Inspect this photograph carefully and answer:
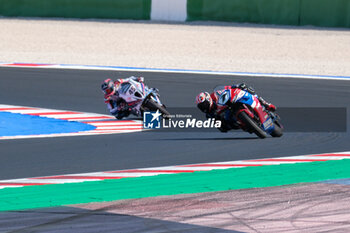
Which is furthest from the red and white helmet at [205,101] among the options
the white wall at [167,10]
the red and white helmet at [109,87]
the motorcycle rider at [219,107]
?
the white wall at [167,10]

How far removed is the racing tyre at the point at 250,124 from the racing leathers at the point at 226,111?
0.58ft

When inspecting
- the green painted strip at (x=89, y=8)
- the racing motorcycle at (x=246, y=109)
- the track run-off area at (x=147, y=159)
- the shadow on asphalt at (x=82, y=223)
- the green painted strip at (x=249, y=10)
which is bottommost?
the green painted strip at (x=89, y=8)

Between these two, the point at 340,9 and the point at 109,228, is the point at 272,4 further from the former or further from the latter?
the point at 109,228

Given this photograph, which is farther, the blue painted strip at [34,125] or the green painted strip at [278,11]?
the green painted strip at [278,11]

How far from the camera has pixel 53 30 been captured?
31906mm

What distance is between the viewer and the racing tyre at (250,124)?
11477 millimetres

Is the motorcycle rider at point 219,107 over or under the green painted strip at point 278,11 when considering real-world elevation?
over

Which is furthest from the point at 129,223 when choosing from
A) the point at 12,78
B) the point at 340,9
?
the point at 340,9

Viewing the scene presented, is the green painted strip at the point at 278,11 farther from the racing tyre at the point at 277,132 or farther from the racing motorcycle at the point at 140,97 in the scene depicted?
the racing tyre at the point at 277,132

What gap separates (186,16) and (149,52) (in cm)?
1015

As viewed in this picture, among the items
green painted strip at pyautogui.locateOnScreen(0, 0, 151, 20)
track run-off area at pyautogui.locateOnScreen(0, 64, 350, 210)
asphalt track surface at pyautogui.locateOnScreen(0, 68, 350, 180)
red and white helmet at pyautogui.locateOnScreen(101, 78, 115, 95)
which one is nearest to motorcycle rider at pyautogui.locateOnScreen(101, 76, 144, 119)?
red and white helmet at pyautogui.locateOnScreen(101, 78, 115, 95)

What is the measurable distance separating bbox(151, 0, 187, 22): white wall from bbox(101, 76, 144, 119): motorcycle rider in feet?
74.5

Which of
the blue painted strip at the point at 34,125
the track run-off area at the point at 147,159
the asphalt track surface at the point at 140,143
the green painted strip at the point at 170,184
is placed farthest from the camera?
the blue painted strip at the point at 34,125

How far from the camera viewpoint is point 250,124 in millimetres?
11570
